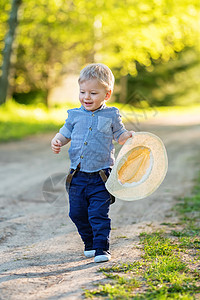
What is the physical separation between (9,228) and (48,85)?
1690 centimetres

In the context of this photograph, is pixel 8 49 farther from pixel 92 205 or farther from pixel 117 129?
pixel 92 205

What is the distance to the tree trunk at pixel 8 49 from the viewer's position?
14.2m

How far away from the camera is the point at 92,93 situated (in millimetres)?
3512

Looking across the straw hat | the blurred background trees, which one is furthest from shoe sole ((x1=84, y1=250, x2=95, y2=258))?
the blurred background trees

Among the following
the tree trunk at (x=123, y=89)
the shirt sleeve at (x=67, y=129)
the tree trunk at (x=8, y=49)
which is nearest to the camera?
the shirt sleeve at (x=67, y=129)

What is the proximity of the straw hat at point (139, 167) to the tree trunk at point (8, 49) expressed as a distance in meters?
11.8

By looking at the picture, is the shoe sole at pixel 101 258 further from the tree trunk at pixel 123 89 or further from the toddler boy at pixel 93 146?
the tree trunk at pixel 123 89

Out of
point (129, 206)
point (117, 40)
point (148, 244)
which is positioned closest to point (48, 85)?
point (117, 40)

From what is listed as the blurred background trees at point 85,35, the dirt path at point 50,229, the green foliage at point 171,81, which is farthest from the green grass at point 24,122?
the green foliage at point 171,81

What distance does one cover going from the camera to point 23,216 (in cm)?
477

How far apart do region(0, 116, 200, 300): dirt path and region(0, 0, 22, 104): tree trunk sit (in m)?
6.61

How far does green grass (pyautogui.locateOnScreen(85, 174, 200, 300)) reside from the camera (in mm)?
2648

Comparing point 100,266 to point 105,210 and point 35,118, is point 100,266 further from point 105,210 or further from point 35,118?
point 35,118

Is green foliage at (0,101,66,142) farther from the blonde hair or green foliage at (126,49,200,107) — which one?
green foliage at (126,49,200,107)
